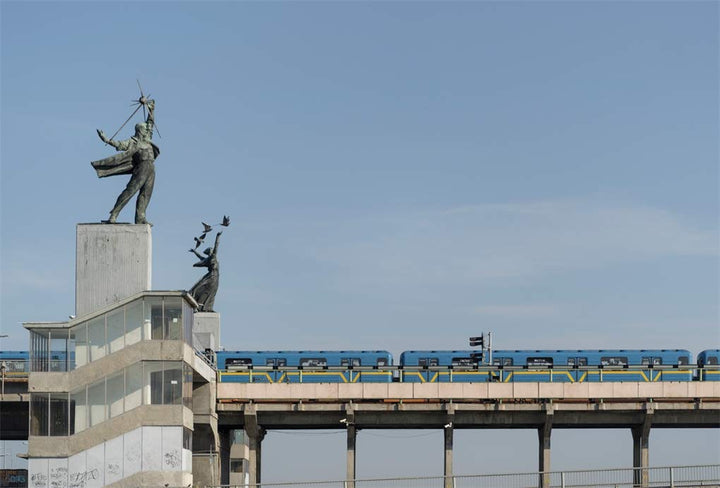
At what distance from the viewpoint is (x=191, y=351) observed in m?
71.6

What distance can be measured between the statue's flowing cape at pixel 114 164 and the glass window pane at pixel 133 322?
8547mm

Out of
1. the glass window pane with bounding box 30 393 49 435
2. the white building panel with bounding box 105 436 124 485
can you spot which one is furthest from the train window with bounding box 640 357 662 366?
the glass window pane with bounding box 30 393 49 435

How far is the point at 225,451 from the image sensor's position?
88.6m

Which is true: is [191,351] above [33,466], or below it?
above

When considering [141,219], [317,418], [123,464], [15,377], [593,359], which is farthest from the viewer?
[593,359]

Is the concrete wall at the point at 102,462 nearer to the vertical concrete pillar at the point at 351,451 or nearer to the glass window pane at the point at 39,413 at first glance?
the glass window pane at the point at 39,413

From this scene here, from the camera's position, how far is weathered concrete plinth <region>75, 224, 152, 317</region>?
231ft

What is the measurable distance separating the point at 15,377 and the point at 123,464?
24.3m

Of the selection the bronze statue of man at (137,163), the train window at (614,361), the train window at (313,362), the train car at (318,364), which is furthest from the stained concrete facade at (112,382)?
the train window at (614,361)

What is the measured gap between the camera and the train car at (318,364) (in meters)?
90.4

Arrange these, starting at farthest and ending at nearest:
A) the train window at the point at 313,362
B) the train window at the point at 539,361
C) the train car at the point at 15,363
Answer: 1. the train window at the point at 313,362
2. the train window at the point at 539,361
3. the train car at the point at 15,363

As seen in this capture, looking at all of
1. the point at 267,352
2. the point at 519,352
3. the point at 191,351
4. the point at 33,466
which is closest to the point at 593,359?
the point at 519,352

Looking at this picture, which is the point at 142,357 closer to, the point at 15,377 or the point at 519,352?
the point at 15,377

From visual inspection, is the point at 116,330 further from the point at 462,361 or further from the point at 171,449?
the point at 462,361
